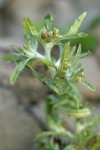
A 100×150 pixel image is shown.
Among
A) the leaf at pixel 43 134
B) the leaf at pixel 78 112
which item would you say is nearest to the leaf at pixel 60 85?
the leaf at pixel 78 112

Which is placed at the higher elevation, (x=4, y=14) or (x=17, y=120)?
(x=4, y=14)

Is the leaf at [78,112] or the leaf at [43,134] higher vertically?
the leaf at [78,112]

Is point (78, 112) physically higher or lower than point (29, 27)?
lower

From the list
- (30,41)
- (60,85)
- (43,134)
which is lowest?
(43,134)

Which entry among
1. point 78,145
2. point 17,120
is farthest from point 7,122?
point 78,145

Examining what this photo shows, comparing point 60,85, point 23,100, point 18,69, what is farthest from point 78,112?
point 23,100

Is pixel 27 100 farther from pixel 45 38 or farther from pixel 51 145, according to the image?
pixel 45 38

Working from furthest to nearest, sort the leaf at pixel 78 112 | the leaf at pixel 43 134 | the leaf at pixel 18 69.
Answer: the leaf at pixel 43 134 < the leaf at pixel 78 112 < the leaf at pixel 18 69

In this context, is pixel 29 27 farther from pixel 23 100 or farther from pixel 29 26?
pixel 23 100

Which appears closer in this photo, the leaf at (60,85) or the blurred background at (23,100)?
the leaf at (60,85)

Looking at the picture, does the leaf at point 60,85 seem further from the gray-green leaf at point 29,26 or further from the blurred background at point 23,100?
the blurred background at point 23,100

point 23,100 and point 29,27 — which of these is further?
point 23,100
